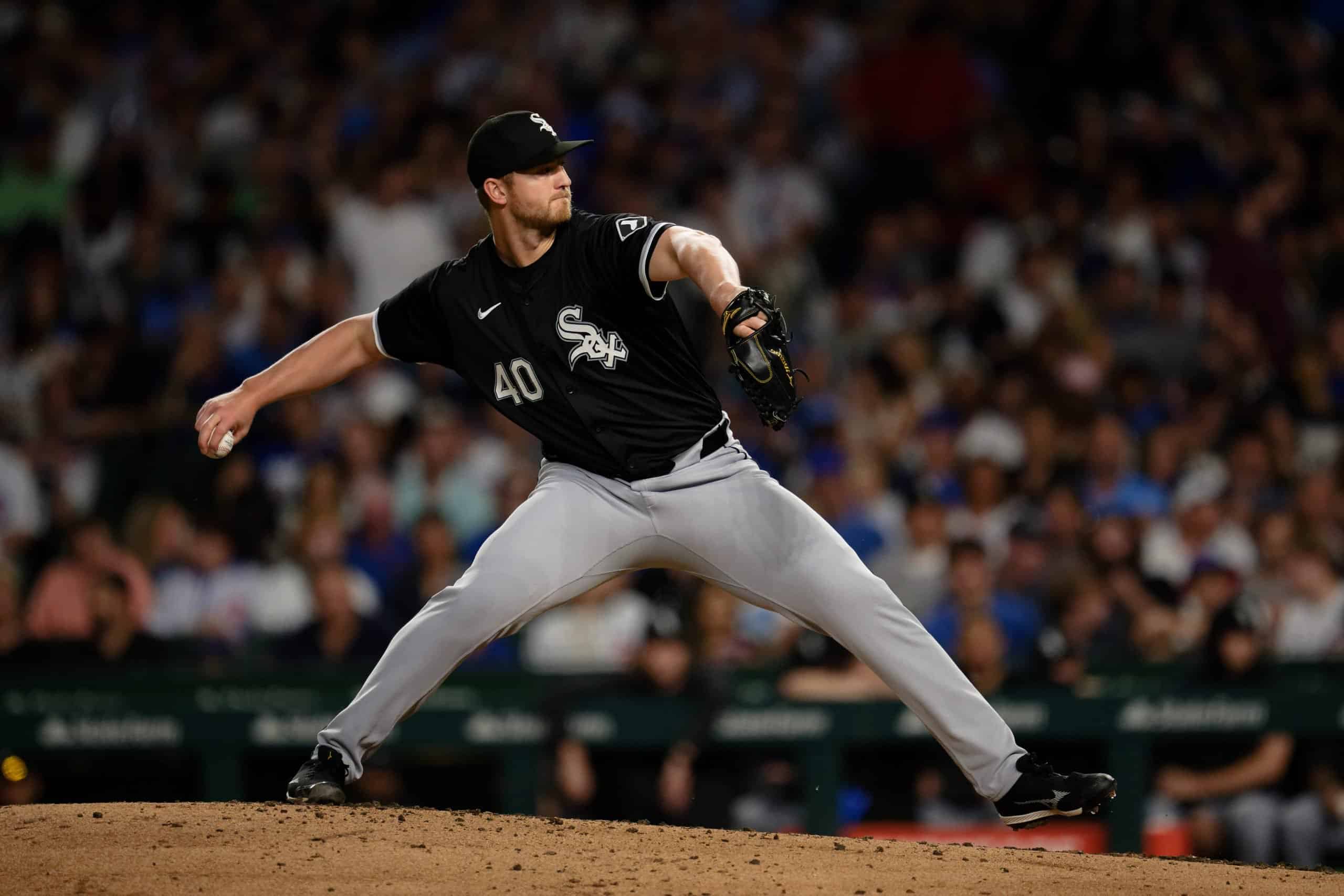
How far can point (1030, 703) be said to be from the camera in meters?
6.91

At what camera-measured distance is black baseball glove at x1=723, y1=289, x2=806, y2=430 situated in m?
3.70

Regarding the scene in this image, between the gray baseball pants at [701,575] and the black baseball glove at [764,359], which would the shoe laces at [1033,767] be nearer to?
the gray baseball pants at [701,575]

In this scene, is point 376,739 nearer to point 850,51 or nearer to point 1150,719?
point 1150,719

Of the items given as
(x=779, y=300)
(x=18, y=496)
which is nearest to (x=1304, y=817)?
(x=779, y=300)

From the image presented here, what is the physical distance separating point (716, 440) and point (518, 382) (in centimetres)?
54

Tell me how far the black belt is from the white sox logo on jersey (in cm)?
31

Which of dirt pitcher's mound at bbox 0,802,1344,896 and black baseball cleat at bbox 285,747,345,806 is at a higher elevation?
black baseball cleat at bbox 285,747,345,806

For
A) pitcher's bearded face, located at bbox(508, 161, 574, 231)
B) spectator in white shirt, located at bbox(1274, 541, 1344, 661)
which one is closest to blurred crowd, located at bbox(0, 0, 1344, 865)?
spectator in white shirt, located at bbox(1274, 541, 1344, 661)

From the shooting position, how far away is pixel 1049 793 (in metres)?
4.22

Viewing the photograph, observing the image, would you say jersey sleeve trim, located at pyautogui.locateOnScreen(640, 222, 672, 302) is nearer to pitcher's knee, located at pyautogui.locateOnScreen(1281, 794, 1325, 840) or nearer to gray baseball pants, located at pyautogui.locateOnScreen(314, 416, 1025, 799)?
gray baseball pants, located at pyautogui.locateOnScreen(314, 416, 1025, 799)

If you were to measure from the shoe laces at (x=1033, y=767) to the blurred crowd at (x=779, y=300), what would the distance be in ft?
8.65

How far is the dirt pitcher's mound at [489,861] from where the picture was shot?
3945mm

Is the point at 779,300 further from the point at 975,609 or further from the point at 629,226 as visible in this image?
the point at 629,226

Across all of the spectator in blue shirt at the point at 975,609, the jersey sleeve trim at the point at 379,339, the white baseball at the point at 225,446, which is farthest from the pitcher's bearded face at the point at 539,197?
the spectator in blue shirt at the point at 975,609
